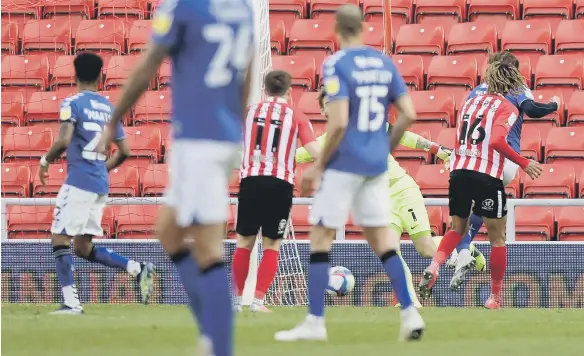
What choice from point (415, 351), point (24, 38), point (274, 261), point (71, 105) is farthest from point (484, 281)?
point (24, 38)

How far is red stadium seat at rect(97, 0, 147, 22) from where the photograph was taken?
16.7m

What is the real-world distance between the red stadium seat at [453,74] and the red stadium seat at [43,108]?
4494 mm

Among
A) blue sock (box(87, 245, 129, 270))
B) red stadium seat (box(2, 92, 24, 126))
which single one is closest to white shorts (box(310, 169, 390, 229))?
blue sock (box(87, 245, 129, 270))

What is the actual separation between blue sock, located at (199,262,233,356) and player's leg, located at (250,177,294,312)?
178 inches

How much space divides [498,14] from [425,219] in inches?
233

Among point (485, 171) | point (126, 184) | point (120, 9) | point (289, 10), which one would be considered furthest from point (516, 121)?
point (120, 9)

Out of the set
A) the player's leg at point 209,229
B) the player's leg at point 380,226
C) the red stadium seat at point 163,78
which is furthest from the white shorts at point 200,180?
the red stadium seat at point 163,78

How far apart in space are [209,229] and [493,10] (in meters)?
12.1

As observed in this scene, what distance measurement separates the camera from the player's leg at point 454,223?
11023 millimetres

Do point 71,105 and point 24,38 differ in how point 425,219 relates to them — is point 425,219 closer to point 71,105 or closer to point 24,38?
point 71,105

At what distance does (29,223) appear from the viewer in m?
14.3

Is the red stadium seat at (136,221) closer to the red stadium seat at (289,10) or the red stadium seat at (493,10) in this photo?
the red stadium seat at (289,10)

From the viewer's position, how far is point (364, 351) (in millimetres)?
6984

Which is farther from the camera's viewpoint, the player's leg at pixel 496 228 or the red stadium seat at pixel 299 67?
the red stadium seat at pixel 299 67
